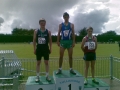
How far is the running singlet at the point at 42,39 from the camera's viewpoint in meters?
5.55

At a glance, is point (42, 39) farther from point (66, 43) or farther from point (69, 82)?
point (69, 82)

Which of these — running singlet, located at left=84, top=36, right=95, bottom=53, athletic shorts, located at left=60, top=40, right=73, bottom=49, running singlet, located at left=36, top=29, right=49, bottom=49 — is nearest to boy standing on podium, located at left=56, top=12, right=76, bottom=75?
athletic shorts, located at left=60, top=40, right=73, bottom=49

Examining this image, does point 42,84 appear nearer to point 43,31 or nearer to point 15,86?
point 15,86

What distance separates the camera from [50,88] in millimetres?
5184

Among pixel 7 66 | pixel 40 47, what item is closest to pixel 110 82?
pixel 40 47

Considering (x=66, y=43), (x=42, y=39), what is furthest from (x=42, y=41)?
(x=66, y=43)

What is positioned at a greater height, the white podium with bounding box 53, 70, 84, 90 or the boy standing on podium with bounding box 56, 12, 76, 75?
the boy standing on podium with bounding box 56, 12, 76, 75

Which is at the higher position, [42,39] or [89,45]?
Answer: [42,39]

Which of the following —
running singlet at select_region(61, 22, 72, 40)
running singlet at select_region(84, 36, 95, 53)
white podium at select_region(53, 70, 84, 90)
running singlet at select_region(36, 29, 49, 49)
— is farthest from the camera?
running singlet at select_region(84, 36, 95, 53)

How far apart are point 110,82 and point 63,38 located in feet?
12.0

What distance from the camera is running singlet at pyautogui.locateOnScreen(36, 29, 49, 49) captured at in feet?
18.2

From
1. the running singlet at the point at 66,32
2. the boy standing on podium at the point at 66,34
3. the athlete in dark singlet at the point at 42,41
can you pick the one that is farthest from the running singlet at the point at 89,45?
the athlete in dark singlet at the point at 42,41

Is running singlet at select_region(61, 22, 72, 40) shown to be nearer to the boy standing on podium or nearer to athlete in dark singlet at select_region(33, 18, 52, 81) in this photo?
the boy standing on podium

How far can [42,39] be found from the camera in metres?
5.56
